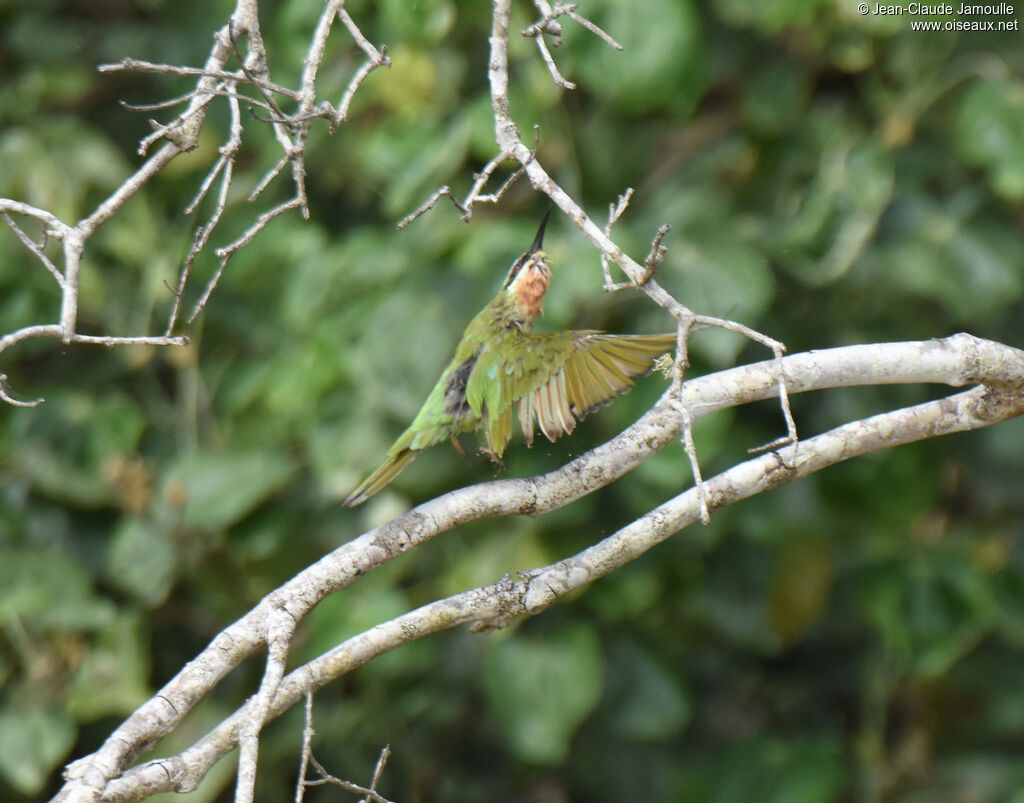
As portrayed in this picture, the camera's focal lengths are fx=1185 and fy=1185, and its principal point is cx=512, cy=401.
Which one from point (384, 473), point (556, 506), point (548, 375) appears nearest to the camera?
point (556, 506)

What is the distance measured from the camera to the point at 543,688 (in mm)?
2875

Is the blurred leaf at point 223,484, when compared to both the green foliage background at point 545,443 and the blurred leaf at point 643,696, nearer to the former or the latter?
the green foliage background at point 545,443

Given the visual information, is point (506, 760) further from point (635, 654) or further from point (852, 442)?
point (852, 442)

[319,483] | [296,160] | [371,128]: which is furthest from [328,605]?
[296,160]

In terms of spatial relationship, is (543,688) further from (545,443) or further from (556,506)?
(556,506)

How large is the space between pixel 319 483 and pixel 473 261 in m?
0.75

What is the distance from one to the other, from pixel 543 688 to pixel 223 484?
94 centimetres

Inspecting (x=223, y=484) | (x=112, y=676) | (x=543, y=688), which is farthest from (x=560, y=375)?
(x=112, y=676)

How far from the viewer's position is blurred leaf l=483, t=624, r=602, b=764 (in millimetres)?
2842

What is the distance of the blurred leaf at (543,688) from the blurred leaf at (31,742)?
1.05 meters

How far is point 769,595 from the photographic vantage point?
3145mm

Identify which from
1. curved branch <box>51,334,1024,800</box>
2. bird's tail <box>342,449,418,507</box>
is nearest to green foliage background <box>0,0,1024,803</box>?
bird's tail <box>342,449,418,507</box>

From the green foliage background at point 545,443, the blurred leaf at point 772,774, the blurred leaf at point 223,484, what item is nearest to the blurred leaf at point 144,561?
the green foliage background at point 545,443

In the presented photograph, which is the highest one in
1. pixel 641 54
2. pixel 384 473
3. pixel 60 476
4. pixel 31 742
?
pixel 641 54
